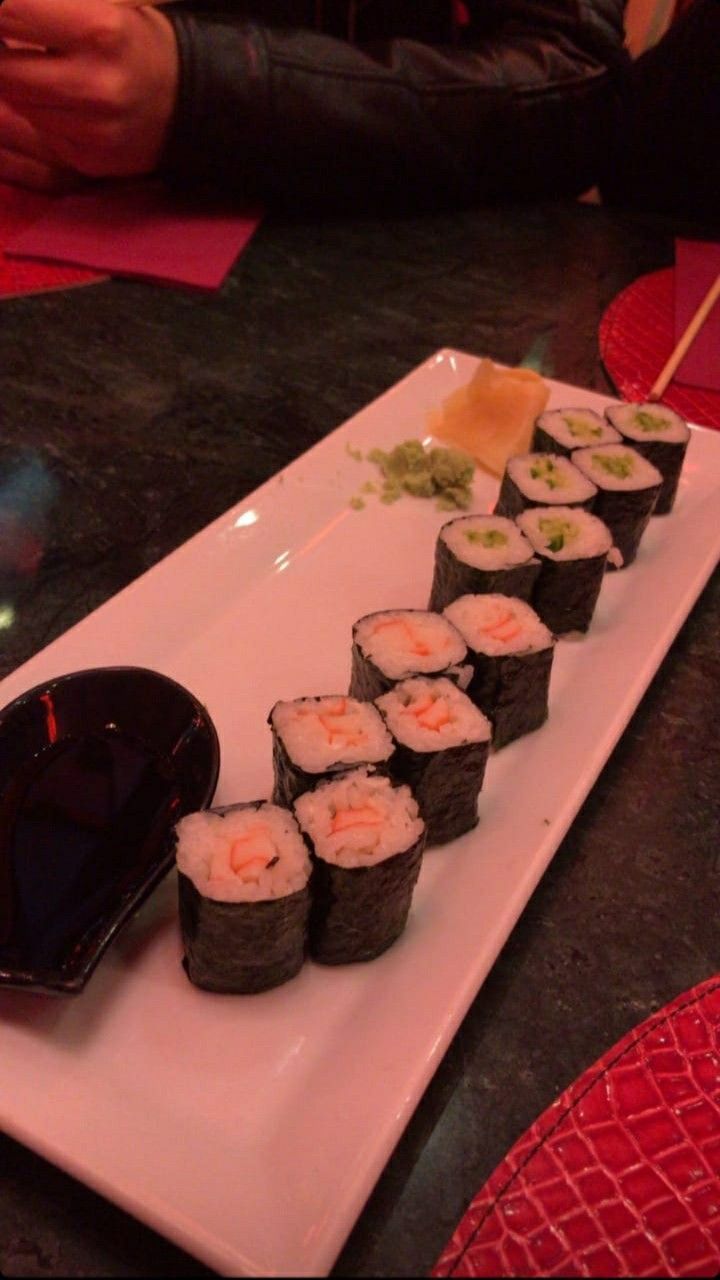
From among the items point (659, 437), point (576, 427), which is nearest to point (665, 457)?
point (659, 437)

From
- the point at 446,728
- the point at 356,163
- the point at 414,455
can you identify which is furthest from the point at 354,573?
the point at 356,163

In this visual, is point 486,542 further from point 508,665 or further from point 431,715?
point 431,715

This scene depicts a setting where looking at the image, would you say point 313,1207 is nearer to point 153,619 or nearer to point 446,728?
point 446,728

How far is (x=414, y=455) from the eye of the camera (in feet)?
6.67

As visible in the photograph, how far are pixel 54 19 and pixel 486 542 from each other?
3.28 ft

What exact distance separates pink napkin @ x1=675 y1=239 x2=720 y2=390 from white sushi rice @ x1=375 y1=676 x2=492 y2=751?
1442mm

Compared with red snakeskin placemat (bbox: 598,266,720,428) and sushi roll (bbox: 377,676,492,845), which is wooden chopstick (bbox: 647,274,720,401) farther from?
sushi roll (bbox: 377,676,492,845)

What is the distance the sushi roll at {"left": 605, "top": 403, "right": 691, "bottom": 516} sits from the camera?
1.98m

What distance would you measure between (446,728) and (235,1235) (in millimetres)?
644

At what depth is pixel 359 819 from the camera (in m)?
1.17

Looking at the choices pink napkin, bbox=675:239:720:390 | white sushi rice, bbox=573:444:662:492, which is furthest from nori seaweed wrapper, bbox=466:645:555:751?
pink napkin, bbox=675:239:720:390

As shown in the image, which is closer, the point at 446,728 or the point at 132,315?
the point at 446,728

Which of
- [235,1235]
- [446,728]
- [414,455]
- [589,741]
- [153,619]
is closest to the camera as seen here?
[235,1235]

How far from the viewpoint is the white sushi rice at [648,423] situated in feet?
6.56
